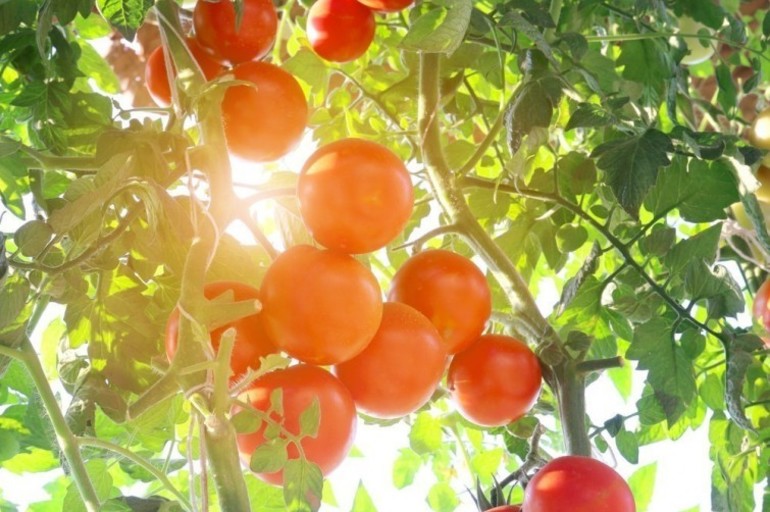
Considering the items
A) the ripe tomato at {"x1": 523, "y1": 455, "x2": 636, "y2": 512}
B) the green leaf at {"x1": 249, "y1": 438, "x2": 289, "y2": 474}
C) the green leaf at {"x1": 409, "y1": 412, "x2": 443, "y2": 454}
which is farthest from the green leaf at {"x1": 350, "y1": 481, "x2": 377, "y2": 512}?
the green leaf at {"x1": 249, "y1": 438, "x2": 289, "y2": 474}

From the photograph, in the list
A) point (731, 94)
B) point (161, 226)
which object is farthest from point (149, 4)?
point (731, 94)

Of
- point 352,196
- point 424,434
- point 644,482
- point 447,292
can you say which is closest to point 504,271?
point 447,292

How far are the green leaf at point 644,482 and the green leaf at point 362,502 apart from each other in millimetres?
279

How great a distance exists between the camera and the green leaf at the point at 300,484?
45 centimetres

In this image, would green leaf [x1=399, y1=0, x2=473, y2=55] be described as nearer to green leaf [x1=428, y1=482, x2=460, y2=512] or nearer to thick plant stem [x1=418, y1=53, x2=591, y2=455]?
thick plant stem [x1=418, y1=53, x2=591, y2=455]

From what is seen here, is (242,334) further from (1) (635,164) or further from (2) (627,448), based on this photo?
(2) (627,448)

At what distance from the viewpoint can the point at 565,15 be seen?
32.9 inches

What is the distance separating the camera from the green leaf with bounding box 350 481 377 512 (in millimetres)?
924

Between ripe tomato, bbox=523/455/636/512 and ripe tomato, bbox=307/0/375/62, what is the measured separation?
0.36 meters

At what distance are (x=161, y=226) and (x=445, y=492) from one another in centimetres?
61

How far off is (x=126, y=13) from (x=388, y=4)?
0.21 meters

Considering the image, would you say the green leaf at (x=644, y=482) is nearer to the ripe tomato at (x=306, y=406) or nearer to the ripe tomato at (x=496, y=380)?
the ripe tomato at (x=496, y=380)

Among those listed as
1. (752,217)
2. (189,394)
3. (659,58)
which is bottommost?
(189,394)

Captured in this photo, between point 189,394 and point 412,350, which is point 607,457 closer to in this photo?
point 412,350
